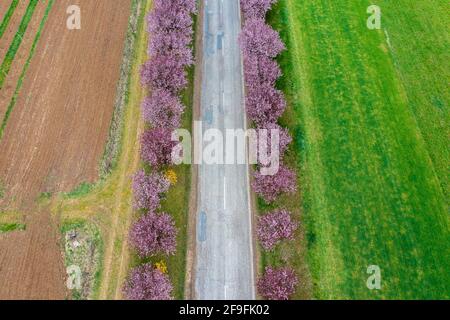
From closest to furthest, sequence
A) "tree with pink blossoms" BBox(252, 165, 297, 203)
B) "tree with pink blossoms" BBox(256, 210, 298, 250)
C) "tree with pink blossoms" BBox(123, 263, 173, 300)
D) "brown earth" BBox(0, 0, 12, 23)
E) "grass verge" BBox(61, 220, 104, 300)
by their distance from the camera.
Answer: "tree with pink blossoms" BBox(123, 263, 173, 300) → "grass verge" BBox(61, 220, 104, 300) → "tree with pink blossoms" BBox(256, 210, 298, 250) → "tree with pink blossoms" BBox(252, 165, 297, 203) → "brown earth" BBox(0, 0, 12, 23)

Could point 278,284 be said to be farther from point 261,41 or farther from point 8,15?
point 8,15

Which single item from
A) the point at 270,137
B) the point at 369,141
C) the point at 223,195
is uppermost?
the point at 369,141

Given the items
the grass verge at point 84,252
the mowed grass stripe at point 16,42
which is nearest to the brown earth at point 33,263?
the grass verge at point 84,252

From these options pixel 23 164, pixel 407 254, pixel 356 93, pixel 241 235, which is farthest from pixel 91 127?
pixel 407 254

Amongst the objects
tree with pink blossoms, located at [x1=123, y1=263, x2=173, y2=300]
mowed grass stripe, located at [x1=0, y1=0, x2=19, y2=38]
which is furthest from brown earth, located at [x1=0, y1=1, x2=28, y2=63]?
tree with pink blossoms, located at [x1=123, y1=263, x2=173, y2=300]

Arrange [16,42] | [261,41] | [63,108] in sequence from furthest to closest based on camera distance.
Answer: [16,42] → [261,41] → [63,108]

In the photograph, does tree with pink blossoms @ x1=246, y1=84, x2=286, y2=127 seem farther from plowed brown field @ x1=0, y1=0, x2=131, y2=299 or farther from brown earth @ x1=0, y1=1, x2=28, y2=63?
brown earth @ x1=0, y1=1, x2=28, y2=63

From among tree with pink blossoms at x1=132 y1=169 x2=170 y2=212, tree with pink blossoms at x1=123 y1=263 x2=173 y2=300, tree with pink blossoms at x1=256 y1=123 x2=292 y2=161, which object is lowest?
tree with pink blossoms at x1=123 y1=263 x2=173 y2=300

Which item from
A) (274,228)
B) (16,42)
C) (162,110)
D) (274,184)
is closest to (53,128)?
(162,110)
